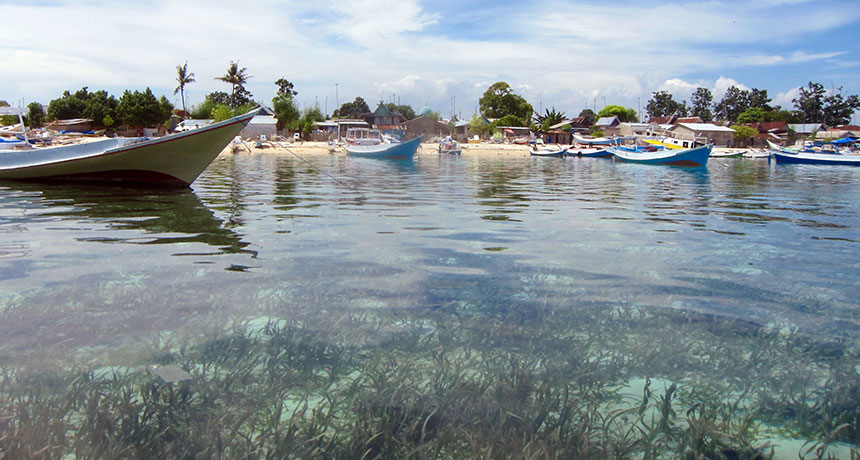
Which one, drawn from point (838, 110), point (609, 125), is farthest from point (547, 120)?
point (838, 110)

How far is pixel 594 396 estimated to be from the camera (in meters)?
3.01

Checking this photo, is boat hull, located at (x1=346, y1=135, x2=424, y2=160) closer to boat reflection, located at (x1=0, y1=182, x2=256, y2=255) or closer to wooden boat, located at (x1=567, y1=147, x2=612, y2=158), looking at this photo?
wooden boat, located at (x1=567, y1=147, x2=612, y2=158)

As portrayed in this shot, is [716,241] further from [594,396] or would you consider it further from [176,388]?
[176,388]

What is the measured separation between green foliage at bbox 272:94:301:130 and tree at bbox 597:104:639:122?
178ft

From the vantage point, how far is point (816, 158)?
44125 millimetres

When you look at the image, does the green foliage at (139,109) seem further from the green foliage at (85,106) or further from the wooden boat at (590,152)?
the wooden boat at (590,152)

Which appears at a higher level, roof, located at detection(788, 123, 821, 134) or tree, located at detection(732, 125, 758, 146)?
roof, located at detection(788, 123, 821, 134)

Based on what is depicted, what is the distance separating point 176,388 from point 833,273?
6.35 meters

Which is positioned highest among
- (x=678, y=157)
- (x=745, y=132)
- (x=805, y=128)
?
(x=805, y=128)

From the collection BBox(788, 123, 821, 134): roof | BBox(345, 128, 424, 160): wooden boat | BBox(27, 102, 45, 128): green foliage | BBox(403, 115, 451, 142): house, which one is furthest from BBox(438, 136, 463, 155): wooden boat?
BBox(788, 123, 821, 134): roof

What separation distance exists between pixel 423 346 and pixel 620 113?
102 metres

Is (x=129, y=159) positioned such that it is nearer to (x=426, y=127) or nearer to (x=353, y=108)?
(x=426, y=127)

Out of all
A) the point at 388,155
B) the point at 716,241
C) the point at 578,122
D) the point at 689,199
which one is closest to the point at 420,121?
the point at 578,122

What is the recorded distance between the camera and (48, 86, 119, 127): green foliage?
66.2 m
